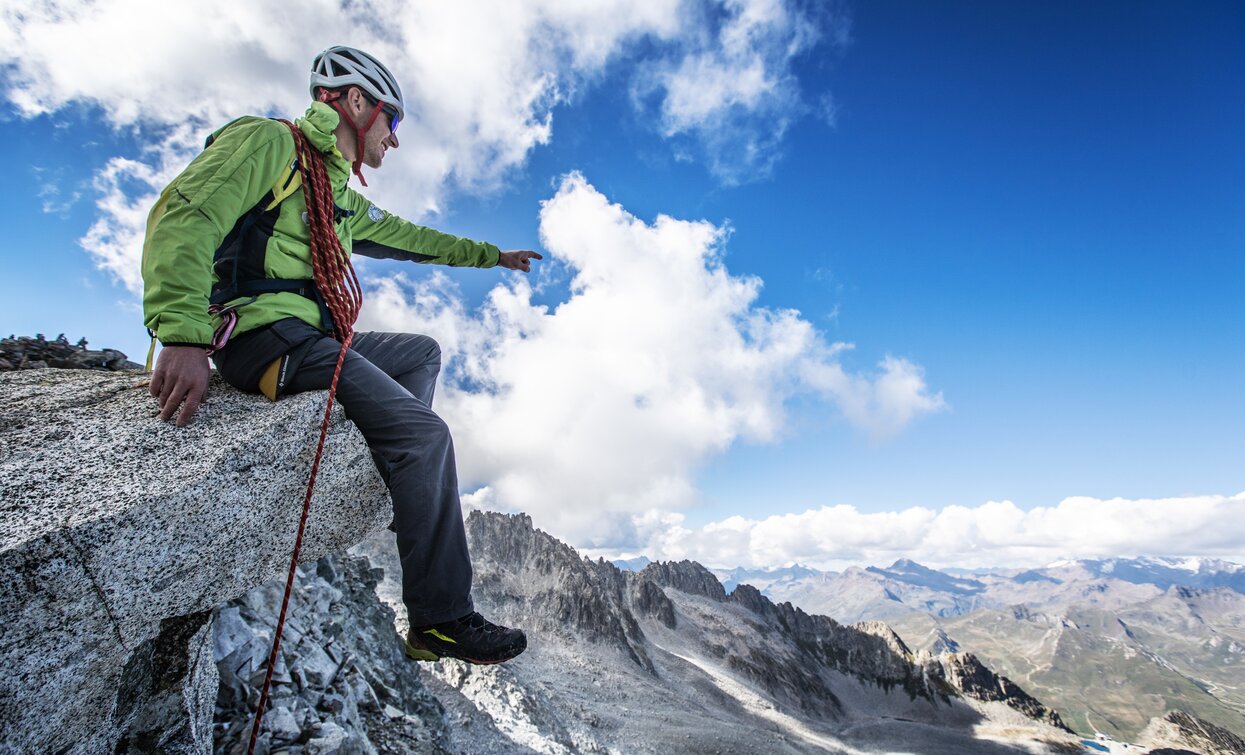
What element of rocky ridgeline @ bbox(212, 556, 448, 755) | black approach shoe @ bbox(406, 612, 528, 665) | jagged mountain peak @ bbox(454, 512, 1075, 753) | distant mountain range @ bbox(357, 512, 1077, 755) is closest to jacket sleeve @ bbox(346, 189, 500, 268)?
black approach shoe @ bbox(406, 612, 528, 665)

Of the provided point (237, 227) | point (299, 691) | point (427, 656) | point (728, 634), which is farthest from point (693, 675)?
point (237, 227)

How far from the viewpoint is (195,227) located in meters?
4.27

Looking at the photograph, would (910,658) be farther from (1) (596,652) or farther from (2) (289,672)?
(2) (289,672)

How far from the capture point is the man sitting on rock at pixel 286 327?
4.23 metres

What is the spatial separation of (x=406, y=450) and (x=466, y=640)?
1.66 m

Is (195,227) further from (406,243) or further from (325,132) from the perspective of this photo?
(406,243)

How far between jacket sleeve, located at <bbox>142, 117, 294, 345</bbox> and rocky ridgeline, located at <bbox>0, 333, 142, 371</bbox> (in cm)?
568

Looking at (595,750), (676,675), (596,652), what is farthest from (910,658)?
(595,750)

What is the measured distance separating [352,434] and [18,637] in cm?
236

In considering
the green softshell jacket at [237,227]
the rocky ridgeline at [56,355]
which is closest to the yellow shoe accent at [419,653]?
the green softshell jacket at [237,227]

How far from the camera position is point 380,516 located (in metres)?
5.92

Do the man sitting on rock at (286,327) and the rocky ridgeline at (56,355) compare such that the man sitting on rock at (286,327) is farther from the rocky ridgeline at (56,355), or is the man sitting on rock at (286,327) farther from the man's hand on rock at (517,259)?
the rocky ridgeline at (56,355)

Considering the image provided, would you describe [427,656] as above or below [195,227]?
below

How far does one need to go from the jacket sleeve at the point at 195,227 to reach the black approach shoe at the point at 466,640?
9.48 ft
